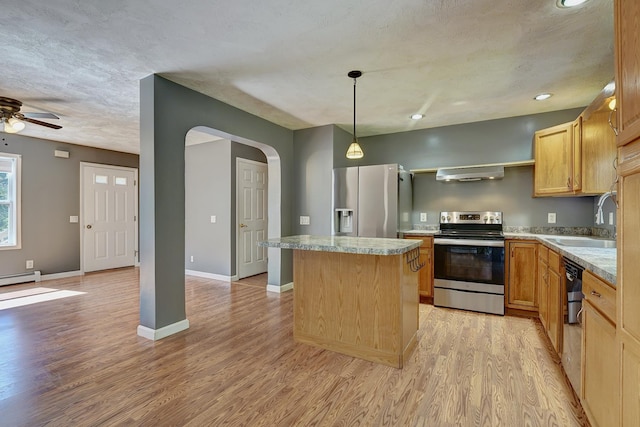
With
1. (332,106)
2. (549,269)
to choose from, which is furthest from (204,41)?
(549,269)

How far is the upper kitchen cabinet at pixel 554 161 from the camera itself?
3266 mm

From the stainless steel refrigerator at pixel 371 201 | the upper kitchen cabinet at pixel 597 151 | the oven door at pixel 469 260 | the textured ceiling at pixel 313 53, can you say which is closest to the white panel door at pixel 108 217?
the textured ceiling at pixel 313 53

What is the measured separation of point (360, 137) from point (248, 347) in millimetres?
3647

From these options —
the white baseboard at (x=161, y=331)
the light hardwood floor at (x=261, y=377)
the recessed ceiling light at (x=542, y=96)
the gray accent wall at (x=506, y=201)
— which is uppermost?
the recessed ceiling light at (x=542, y=96)

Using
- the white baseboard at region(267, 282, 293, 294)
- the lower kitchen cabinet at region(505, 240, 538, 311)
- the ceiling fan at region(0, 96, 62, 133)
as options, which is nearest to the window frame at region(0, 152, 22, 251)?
the ceiling fan at region(0, 96, 62, 133)

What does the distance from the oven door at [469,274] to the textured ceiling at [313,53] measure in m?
1.65

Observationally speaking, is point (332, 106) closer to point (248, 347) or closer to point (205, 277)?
point (248, 347)

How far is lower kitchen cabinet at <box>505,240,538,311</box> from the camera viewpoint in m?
3.42

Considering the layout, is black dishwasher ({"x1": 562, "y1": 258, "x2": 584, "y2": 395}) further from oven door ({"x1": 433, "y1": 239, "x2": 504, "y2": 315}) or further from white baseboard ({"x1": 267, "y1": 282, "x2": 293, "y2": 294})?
white baseboard ({"x1": 267, "y1": 282, "x2": 293, "y2": 294})

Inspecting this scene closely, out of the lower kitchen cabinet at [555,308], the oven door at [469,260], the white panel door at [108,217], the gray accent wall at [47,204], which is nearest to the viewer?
the lower kitchen cabinet at [555,308]

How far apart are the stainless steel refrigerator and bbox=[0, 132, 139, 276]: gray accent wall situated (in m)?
4.79

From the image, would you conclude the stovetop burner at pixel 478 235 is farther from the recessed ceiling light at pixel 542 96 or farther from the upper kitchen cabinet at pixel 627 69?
the upper kitchen cabinet at pixel 627 69

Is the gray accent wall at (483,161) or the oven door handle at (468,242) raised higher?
the gray accent wall at (483,161)

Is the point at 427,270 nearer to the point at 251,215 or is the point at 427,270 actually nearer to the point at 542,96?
the point at 542,96
